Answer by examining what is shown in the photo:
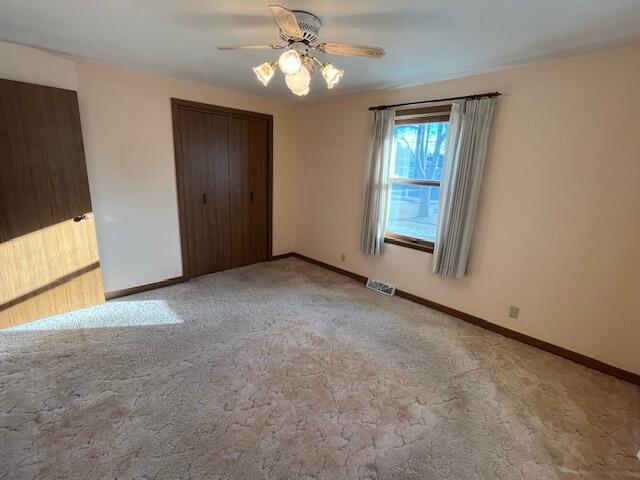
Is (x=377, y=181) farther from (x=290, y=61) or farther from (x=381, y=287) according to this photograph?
(x=290, y=61)

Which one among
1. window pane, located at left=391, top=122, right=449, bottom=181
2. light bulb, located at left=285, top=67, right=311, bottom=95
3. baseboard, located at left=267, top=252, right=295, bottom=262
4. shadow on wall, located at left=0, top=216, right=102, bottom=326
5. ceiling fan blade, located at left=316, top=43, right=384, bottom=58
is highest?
ceiling fan blade, located at left=316, top=43, right=384, bottom=58

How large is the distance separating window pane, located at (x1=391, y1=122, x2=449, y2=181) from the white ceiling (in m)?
0.56

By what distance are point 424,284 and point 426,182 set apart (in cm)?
114

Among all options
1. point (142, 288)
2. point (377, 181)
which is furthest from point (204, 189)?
point (377, 181)

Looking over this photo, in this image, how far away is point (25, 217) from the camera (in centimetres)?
263

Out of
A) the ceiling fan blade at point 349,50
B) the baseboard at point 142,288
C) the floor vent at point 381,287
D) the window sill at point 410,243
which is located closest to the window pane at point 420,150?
the window sill at point 410,243

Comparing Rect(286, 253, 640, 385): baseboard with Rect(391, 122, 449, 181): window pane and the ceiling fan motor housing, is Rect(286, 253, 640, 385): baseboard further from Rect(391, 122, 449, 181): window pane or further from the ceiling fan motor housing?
the ceiling fan motor housing

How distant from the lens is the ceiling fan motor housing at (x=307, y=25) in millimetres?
1766

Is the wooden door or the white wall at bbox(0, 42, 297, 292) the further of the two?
the white wall at bbox(0, 42, 297, 292)

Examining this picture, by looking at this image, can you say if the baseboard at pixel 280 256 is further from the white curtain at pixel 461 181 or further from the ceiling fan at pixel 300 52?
the ceiling fan at pixel 300 52

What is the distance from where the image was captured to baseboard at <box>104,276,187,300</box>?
11.0ft

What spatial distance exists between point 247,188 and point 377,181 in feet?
6.17

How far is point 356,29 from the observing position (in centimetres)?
204

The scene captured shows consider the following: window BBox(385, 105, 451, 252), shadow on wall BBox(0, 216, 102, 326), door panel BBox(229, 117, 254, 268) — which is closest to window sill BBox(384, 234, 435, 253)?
window BBox(385, 105, 451, 252)
